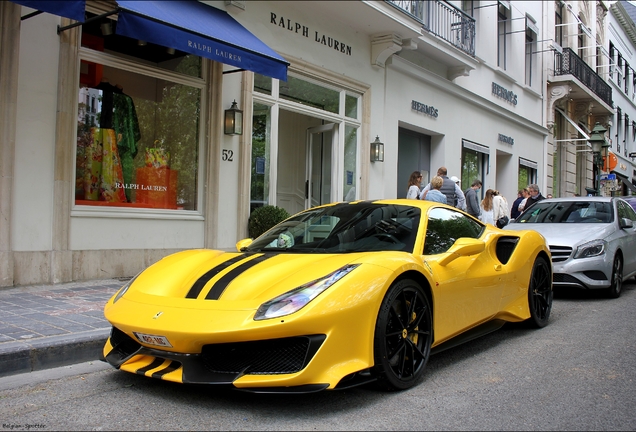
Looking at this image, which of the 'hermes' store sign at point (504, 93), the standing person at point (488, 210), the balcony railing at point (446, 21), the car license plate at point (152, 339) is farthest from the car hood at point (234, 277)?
the 'hermes' store sign at point (504, 93)

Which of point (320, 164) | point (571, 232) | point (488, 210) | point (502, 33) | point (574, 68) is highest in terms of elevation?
point (502, 33)

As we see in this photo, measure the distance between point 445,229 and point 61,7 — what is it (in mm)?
4511

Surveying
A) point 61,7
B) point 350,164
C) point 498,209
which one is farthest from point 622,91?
point 61,7

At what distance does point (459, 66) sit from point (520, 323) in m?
11.1

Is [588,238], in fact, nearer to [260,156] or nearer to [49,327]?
[260,156]

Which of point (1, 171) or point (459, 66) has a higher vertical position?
point (459, 66)

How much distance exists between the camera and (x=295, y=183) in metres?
12.9

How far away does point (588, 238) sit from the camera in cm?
777

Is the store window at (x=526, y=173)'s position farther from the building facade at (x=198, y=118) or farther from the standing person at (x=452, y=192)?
the standing person at (x=452, y=192)

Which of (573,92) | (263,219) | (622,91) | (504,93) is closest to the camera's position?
(263,219)

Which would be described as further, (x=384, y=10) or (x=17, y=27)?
(x=384, y=10)

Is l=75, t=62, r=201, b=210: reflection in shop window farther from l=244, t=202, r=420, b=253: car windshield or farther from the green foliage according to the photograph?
l=244, t=202, r=420, b=253: car windshield

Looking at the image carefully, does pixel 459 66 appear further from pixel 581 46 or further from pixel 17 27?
pixel 581 46

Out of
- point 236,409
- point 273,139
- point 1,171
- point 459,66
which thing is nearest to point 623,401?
point 236,409
